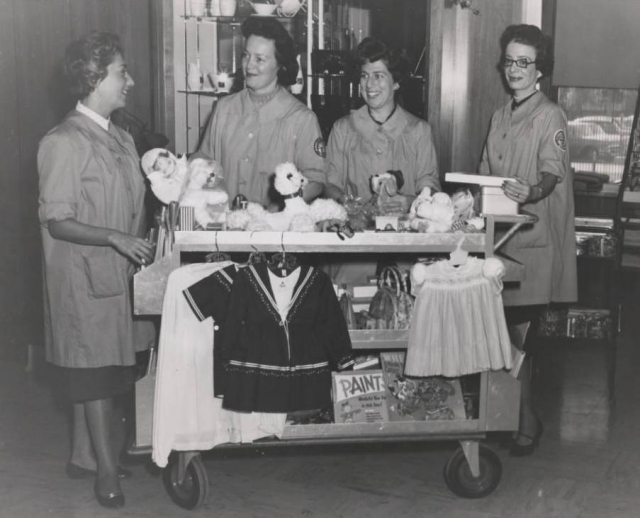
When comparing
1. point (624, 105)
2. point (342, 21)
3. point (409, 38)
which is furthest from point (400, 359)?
point (624, 105)

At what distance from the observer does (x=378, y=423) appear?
332 centimetres

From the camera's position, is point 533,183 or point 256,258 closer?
point 256,258

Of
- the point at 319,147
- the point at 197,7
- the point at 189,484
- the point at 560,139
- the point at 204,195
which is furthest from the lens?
the point at 197,7

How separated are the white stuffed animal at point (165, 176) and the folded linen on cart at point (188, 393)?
0.33 meters

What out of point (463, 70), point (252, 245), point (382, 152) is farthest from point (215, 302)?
point (463, 70)

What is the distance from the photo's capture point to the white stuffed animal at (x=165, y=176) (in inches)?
128

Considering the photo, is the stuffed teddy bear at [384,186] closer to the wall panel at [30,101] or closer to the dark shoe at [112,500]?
the dark shoe at [112,500]

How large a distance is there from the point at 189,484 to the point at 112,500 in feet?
1.08

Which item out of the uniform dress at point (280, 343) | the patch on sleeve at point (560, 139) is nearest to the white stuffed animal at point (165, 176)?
the uniform dress at point (280, 343)

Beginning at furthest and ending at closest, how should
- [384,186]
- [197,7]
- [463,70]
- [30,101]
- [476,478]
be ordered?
[30,101], [197,7], [463,70], [384,186], [476,478]

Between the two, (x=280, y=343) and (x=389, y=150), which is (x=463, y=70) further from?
(x=280, y=343)

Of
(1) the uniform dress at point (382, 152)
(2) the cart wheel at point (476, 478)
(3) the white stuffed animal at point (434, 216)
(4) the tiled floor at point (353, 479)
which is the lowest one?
(4) the tiled floor at point (353, 479)

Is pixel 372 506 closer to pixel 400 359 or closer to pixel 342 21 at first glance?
pixel 400 359

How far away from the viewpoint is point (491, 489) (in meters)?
3.50
